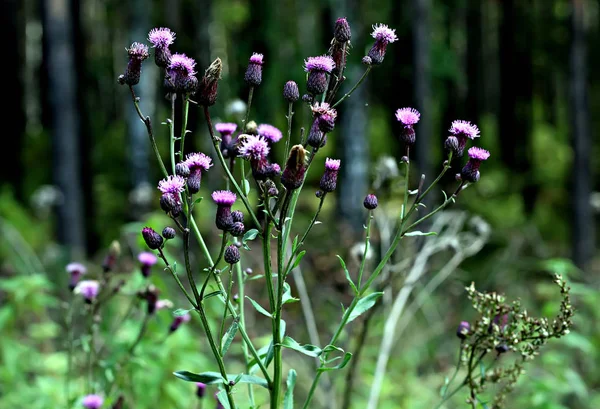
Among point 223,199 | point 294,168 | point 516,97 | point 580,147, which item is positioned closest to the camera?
point 294,168

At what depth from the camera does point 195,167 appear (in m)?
1.58

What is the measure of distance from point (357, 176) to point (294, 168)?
26.3ft

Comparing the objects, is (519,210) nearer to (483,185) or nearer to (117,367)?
(483,185)

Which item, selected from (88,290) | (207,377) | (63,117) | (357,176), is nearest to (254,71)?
(207,377)

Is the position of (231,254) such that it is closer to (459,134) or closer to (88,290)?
(459,134)

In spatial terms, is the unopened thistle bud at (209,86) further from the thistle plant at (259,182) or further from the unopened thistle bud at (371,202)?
the unopened thistle bud at (371,202)

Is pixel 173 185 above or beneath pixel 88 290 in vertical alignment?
above

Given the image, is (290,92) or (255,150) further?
(290,92)

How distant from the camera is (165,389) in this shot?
3127 mm

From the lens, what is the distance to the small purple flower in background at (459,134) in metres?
1.65

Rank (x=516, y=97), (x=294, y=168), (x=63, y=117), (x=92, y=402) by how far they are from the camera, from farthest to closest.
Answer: (x=516, y=97)
(x=63, y=117)
(x=92, y=402)
(x=294, y=168)

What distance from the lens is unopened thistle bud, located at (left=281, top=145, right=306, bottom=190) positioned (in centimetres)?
143

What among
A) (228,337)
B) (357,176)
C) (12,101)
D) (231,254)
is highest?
(12,101)

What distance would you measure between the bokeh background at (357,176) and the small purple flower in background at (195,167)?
130cm
